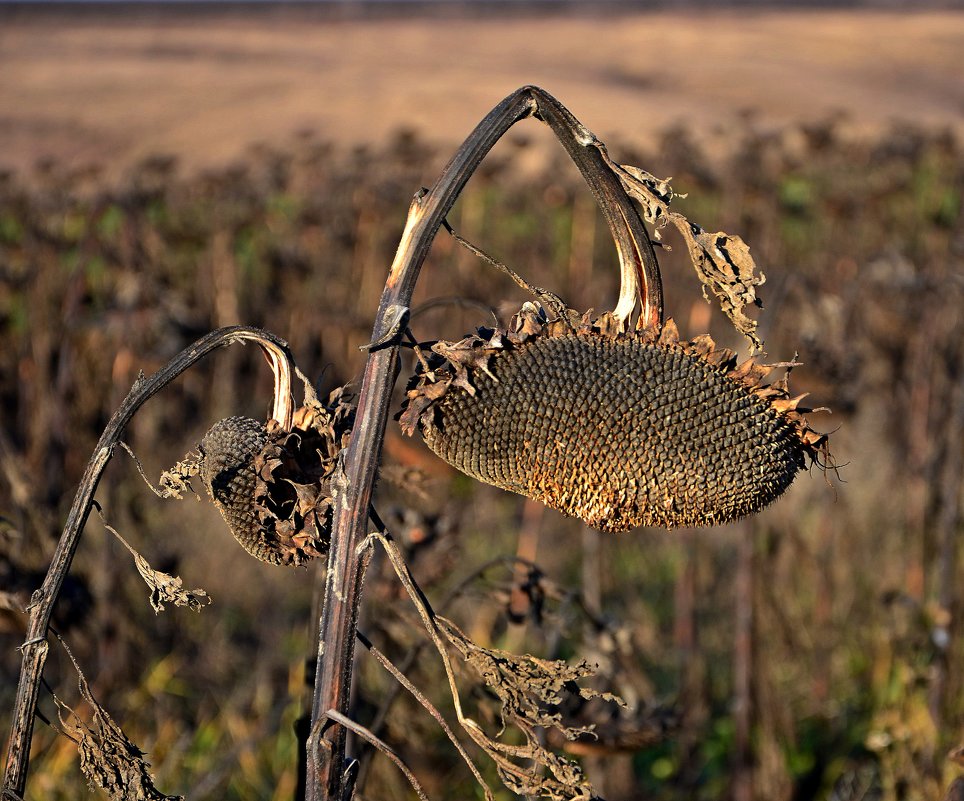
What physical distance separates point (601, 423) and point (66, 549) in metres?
0.62

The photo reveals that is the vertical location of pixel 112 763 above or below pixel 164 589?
below

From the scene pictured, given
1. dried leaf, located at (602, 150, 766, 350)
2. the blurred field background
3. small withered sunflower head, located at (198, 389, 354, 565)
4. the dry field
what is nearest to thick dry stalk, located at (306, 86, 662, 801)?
small withered sunflower head, located at (198, 389, 354, 565)

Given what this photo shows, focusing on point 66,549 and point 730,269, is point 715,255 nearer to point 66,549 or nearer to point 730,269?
point 730,269

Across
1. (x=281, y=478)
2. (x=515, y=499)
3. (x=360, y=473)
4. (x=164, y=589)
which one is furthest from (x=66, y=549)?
(x=515, y=499)

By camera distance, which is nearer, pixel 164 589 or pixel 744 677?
pixel 164 589

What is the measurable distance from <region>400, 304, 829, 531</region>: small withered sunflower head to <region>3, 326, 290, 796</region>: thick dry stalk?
25 centimetres

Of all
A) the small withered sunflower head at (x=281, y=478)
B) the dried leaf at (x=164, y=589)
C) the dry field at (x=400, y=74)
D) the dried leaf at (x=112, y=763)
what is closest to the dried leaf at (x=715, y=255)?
the small withered sunflower head at (x=281, y=478)

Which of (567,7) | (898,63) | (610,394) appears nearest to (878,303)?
(610,394)

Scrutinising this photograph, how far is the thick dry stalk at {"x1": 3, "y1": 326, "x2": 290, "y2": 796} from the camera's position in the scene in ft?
4.19

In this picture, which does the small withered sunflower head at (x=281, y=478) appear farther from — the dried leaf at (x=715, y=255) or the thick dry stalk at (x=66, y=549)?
the dried leaf at (x=715, y=255)

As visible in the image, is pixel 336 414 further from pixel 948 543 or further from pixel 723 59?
pixel 723 59

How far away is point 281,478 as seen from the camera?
4.39 ft

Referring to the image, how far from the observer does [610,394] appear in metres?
1.32

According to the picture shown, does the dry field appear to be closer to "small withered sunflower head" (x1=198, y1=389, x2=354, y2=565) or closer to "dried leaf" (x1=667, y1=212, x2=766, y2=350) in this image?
"dried leaf" (x1=667, y1=212, x2=766, y2=350)
